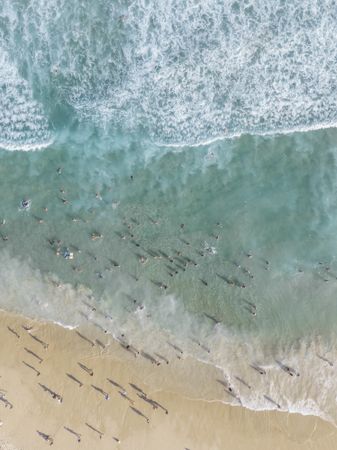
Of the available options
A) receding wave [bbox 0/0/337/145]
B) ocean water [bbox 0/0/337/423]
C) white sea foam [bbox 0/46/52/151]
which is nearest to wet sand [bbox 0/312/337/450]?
ocean water [bbox 0/0/337/423]

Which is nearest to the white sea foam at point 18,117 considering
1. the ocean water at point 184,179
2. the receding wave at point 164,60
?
the ocean water at point 184,179

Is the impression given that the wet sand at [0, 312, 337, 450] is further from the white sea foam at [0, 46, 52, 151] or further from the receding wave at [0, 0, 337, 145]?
the receding wave at [0, 0, 337, 145]

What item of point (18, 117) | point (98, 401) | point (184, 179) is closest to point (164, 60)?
point (184, 179)

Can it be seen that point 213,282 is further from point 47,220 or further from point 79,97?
point 79,97

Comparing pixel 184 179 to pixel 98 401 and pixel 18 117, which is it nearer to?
pixel 18 117

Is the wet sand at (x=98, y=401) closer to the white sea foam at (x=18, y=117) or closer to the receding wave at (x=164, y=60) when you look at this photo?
the white sea foam at (x=18, y=117)

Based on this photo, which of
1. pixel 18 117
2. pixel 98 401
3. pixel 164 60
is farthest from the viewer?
pixel 164 60
